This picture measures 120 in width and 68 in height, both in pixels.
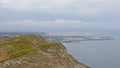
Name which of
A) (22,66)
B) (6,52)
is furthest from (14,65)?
(6,52)

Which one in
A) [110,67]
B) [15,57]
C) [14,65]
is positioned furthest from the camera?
[110,67]

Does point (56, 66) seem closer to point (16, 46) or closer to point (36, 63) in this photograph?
point (36, 63)

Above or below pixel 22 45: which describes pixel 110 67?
below

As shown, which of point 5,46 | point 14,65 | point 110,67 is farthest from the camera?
point 110,67

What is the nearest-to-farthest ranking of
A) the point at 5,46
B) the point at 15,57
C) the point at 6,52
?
1. the point at 15,57
2. the point at 6,52
3. the point at 5,46

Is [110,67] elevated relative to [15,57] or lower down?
lower down

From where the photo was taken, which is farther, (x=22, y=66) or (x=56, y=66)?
(x=56, y=66)

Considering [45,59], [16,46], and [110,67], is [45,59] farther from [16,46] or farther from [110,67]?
[110,67]

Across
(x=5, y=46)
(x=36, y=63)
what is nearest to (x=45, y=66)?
(x=36, y=63)

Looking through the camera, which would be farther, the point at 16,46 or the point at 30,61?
the point at 16,46
